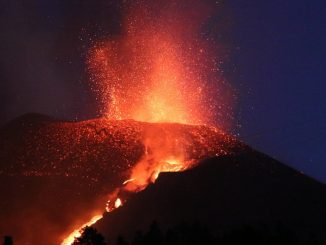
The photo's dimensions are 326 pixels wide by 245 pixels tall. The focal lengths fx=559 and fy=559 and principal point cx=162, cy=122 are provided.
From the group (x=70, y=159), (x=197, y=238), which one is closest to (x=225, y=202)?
(x=197, y=238)

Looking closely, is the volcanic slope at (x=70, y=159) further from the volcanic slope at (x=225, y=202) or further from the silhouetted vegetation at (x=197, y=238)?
the silhouetted vegetation at (x=197, y=238)

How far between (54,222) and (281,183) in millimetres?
18852

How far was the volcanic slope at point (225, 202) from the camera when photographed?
122ft

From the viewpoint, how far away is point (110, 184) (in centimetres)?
Result: 4572

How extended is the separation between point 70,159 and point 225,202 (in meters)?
17.0

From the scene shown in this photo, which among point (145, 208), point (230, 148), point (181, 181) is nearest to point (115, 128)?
point (230, 148)

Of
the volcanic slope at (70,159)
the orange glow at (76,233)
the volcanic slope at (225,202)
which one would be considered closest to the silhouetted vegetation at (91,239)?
the volcanic slope at (225,202)

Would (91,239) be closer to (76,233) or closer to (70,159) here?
(76,233)

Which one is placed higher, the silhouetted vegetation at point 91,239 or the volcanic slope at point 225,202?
the volcanic slope at point 225,202

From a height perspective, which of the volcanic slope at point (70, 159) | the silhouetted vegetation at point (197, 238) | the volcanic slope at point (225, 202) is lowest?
the silhouetted vegetation at point (197, 238)

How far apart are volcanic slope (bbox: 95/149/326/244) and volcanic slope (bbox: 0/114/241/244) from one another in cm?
391

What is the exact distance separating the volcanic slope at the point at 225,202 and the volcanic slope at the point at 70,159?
12.8 ft

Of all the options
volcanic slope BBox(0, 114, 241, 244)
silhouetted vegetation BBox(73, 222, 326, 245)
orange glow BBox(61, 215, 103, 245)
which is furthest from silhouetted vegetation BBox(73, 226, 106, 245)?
volcanic slope BBox(0, 114, 241, 244)

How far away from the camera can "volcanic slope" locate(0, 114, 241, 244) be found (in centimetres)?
4028
